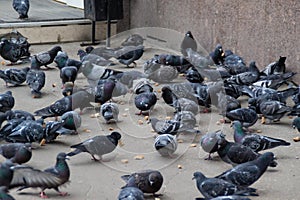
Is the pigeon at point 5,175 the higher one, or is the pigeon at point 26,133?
the pigeon at point 5,175

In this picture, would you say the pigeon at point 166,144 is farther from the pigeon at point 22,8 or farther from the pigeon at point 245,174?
the pigeon at point 22,8

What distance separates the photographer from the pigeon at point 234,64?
8.45m

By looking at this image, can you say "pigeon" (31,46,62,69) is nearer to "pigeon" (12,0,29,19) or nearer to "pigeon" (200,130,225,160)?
"pigeon" (12,0,29,19)

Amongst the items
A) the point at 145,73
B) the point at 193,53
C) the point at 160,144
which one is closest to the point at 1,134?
the point at 160,144

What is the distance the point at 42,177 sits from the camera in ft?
15.1

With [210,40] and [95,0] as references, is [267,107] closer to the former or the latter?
[210,40]

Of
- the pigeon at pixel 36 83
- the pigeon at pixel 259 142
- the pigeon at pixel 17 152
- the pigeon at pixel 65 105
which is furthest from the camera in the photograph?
the pigeon at pixel 36 83

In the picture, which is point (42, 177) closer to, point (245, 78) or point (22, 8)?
point (245, 78)

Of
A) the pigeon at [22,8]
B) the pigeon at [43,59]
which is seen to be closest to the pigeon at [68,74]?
the pigeon at [43,59]

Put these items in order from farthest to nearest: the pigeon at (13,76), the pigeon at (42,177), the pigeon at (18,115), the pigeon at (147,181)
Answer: the pigeon at (13,76) → the pigeon at (18,115) → the pigeon at (147,181) → the pigeon at (42,177)

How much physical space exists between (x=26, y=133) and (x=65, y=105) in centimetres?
101

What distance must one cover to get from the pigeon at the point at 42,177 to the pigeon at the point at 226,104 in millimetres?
2525

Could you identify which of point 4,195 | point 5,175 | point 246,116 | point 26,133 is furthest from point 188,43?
point 4,195

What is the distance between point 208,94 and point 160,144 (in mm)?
1574
